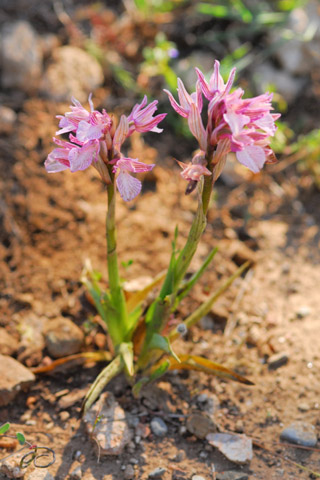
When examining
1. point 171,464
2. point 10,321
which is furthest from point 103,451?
point 10,321

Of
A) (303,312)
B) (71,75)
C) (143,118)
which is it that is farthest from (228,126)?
(71,75)

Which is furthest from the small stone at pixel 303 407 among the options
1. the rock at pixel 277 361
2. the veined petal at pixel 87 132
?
the veined petal at pixel 87 132

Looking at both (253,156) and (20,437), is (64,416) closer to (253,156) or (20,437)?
(20,437)

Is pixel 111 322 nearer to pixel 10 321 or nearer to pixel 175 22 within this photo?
pixel 10 321

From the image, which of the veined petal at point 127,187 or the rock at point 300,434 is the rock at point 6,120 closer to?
the veined petal at point 127,187

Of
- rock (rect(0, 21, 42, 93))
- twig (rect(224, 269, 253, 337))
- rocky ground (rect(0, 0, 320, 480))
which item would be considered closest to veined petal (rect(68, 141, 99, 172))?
rocky ground (rect(0, 0, 320, 480))

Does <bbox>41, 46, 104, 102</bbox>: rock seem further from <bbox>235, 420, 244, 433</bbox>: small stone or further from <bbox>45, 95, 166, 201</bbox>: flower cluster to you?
<bbox>235, 420, 244, 433</bbox>: small stone
